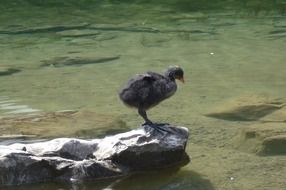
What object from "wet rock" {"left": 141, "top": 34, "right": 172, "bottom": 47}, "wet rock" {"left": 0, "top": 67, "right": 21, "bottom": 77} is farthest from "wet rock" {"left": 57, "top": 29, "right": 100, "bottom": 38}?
"wet rock" {"left": 0, "top": 67, "right": 21, "bottom": 77}

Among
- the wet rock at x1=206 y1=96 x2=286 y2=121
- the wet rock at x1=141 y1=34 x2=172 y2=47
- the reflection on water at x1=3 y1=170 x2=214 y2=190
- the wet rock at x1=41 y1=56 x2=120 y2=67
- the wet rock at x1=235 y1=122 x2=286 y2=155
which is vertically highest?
the wet rock at x1=235 y1=122 x2=286 y2=155

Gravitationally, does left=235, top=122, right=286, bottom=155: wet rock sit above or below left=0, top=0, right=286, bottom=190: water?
above

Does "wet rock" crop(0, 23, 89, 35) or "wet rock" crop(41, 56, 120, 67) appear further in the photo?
"wet rock" crop(0, 23, 89, 35)

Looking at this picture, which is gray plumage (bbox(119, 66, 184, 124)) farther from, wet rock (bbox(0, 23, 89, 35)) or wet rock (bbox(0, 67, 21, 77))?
wet rock (bbox(0, 23, 89, 35))

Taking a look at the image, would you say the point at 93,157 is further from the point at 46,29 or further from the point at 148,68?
the point at 46,29

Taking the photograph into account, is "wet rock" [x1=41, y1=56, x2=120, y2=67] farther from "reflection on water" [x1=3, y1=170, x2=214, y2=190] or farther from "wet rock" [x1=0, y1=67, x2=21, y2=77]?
"reflection on water" [x1=3, y1=170, x2=214, y2=190]

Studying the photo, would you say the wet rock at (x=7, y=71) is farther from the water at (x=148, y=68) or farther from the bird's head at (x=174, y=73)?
the bird's head at (x=174, y=73)

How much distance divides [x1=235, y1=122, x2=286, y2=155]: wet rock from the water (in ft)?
0.24

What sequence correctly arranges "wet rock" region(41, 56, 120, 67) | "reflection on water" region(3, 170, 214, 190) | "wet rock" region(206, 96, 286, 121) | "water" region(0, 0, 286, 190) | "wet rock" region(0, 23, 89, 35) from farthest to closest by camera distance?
"wet rock" region(0, 23, 89, 35)
"wet rock" region(41, 56, 120, 67)
"wet rock" region(206, 96, 286, 121)
"water" region(0, 0, 286, 190)
"reflection on water" region(3, 170, 214, 190)

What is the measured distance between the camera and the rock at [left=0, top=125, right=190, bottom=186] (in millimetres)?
6098

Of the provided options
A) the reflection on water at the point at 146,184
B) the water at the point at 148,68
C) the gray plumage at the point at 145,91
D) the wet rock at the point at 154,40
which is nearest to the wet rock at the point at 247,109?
the water at the point at 148,68

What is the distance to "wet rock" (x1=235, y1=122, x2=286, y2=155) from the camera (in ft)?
22.3

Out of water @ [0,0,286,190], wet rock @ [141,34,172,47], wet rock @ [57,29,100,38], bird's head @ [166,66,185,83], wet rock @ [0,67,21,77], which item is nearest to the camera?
water @ [0,0,286,190]

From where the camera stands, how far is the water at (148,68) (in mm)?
6566
